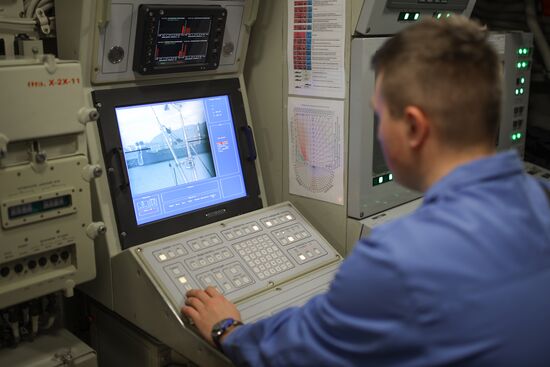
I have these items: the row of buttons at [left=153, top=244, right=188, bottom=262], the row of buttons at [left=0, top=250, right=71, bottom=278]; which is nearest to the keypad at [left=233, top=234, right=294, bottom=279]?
the row of buttons at [left=153, top=244, right=188, bottom=262]

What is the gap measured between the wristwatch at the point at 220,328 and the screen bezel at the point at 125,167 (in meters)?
0.57

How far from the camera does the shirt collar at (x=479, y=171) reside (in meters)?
1.25

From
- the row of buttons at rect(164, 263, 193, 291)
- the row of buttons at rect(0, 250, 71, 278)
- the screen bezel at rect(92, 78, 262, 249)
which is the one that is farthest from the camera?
the screen bezel at rect(92, 78, 262, 249)

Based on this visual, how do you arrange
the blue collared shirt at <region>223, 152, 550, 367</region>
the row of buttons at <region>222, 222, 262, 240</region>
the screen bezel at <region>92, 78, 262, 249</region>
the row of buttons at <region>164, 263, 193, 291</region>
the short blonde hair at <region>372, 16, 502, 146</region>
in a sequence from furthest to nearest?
1. the row of buttons at <region>222, 222, 262, 240</region>
2. the screen bezel at <region>92, 78, 262, 249</region>
3. the row of buttons at <region>164, 263, 193, 291</region>
4. the short blonde hair at <region>372, 16, 502, 146</region>
5. the blue collared shirt at <region>223, 152, 550, 367</region>

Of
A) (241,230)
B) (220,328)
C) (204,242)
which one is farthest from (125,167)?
(220,328)

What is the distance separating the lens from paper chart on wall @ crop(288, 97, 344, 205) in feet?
7.79

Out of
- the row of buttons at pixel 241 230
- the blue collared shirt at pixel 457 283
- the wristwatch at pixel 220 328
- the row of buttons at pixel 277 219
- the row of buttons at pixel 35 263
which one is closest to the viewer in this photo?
the blue collared shirt at pixel 457 283

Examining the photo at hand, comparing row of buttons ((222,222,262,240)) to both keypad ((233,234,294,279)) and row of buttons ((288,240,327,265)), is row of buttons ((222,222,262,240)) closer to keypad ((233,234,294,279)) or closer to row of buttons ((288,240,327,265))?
keypad ((233,234,294,279))

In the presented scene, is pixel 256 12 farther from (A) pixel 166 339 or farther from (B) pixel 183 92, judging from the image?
(A) pixel 166 339

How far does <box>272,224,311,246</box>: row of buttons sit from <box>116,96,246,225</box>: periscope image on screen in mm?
282

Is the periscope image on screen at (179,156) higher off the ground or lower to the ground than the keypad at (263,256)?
higher

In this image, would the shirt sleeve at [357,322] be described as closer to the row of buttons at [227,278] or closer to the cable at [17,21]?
the row of buttons at [227,278]

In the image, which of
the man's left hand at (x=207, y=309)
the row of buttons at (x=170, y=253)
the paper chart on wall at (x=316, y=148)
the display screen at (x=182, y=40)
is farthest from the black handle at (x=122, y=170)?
the paper chart on wall at (x=316, y=148)

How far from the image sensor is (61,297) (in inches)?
95.7
